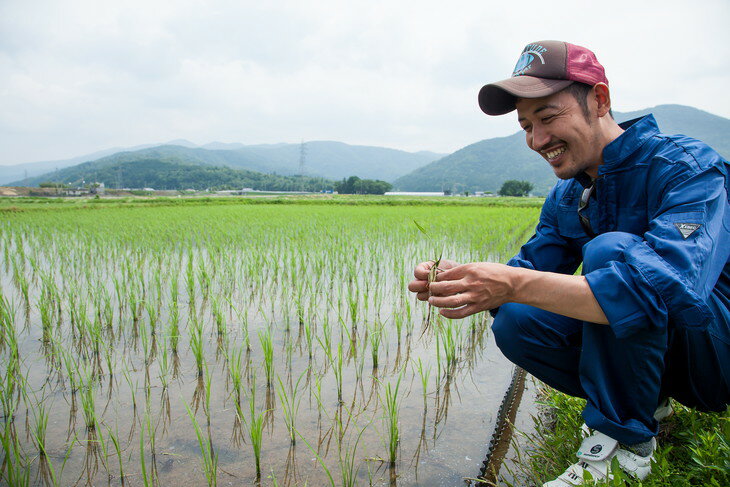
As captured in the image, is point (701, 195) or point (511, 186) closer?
point (701, 195)

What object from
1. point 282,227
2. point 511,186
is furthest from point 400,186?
point 282,227

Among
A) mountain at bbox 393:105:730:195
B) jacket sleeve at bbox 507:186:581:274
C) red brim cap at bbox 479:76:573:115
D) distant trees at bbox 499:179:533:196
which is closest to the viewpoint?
red brim cap at bbox 479:76:573:115

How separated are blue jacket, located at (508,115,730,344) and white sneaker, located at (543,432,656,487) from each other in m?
0.35

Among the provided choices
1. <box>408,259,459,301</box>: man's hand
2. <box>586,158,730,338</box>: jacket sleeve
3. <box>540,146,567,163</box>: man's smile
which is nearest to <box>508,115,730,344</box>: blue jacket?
<box>586,158,730,338</box>: jacket sleeve

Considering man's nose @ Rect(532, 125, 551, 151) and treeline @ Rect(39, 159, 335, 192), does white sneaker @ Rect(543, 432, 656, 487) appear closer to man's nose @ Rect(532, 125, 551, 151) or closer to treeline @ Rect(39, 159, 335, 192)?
man's nose @ Rect(532, 125, 551, 151)

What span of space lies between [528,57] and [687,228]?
65 centimetres

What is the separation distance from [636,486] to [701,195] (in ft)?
2.31

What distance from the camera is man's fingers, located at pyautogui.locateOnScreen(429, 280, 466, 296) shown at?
989mm

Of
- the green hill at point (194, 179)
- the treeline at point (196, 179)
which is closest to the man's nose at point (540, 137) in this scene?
the green hill at point (194, 179)

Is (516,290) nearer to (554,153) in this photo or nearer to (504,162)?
(554,153)

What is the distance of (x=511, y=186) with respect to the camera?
2045 inches

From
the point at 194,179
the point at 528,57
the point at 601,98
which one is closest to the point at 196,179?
the point at 194,179

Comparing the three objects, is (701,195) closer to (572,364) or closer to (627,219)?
(627,219)

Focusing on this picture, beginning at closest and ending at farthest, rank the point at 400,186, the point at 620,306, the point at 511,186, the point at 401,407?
1. the point at 620,306
2. the point at 401,407
3. the point at 511,186
4. the point at 400,186
